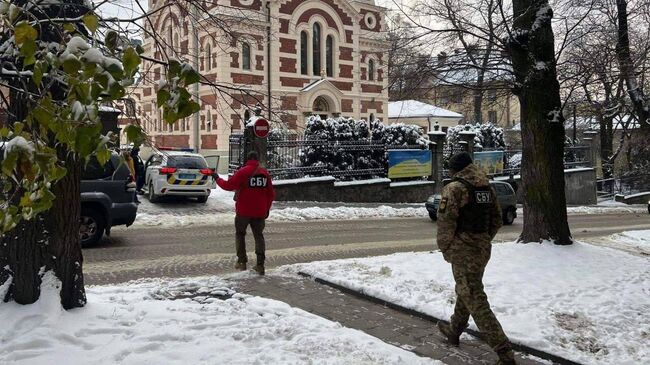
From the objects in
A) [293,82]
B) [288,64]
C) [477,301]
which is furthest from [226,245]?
[288,64]

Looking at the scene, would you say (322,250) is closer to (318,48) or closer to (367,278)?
(367,278)

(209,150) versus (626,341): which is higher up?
(209,150)

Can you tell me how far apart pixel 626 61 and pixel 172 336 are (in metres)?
13.6

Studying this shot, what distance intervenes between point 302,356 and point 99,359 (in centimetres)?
159

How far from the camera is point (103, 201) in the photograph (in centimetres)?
1098

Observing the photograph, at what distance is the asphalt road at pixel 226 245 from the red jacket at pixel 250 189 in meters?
1.22

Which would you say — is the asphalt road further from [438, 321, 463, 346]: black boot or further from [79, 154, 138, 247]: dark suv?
[438, 321, 463, 346]: black boot

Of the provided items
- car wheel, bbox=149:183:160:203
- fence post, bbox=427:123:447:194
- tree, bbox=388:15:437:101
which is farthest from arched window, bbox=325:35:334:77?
tree, bbox=388:15:437:101

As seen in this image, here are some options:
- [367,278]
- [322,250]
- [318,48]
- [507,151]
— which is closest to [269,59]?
[318,48]

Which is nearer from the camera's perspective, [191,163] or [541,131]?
[541,131]

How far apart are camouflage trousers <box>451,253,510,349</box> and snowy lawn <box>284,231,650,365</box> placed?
2.52ft

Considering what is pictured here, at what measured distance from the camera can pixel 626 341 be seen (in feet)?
18.6

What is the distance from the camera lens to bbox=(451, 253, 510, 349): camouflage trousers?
192 inches

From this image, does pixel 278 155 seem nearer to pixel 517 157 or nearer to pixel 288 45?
pixel 517 157
